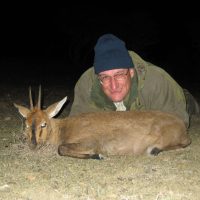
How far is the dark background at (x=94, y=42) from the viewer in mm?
19578

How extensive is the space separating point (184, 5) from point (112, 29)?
9.50m

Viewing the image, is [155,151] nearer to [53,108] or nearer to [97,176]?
[97,176]

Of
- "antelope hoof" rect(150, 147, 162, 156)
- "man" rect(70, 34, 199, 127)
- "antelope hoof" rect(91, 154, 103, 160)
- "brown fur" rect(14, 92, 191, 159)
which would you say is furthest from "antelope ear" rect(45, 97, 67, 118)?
"antelope hoof" rect(150, 147, 162, 156)

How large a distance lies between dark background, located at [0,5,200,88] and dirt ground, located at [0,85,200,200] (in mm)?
9312

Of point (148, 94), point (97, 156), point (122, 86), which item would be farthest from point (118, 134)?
point (148, 94)

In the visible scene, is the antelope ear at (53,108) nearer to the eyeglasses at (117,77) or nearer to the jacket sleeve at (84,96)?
the eyeglasses at (117,77)

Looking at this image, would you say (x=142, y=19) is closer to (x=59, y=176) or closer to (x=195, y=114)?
(x=195, y=114)

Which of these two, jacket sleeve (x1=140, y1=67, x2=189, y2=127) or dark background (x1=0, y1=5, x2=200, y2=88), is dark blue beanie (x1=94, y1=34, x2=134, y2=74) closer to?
jacket sleeve (x1=140, y1=67, x2=189, y2=127)

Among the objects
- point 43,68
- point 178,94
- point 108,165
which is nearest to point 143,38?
point 43,68

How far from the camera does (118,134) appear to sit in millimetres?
6391

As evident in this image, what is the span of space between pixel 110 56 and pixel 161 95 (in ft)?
3.17

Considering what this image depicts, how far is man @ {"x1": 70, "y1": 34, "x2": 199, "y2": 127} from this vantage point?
6.70 metres

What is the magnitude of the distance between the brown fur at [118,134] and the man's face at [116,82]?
1.05ft

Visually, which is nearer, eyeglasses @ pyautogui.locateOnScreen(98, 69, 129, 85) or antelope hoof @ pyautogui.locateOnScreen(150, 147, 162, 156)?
antelope hoof @ pyautogui.locateOnScreen(150, 147, 162, 156)
